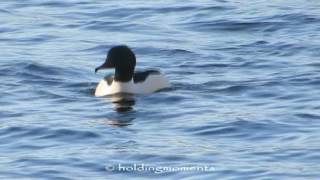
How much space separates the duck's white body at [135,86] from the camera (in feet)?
66.2

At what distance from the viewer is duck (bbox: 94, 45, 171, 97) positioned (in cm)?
2025

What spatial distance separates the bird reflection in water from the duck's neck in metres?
0.37

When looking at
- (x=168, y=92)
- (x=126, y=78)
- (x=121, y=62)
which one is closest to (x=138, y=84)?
(x=126, y=78)

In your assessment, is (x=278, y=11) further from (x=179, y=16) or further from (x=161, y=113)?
(x=161, y=113)

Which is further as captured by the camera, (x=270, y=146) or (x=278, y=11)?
(x=278, y=11)

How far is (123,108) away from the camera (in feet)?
63.6

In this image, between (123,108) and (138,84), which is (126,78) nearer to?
(138,84)

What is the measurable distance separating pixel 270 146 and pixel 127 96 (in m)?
4.64

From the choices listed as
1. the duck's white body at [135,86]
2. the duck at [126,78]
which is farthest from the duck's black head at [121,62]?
the duck's white body at [135,86]

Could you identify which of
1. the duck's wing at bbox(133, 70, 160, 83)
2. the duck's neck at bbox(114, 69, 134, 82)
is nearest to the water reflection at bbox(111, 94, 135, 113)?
the duck's wing at bbox(133, 70, 160, 83)

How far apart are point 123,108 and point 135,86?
1337 mm

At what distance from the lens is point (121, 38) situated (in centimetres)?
2398

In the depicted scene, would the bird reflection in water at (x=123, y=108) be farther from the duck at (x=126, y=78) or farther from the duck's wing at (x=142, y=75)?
the duck's wing at (x=142, y=75)

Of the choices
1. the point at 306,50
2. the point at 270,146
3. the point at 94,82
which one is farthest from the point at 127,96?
the point at 270,146
